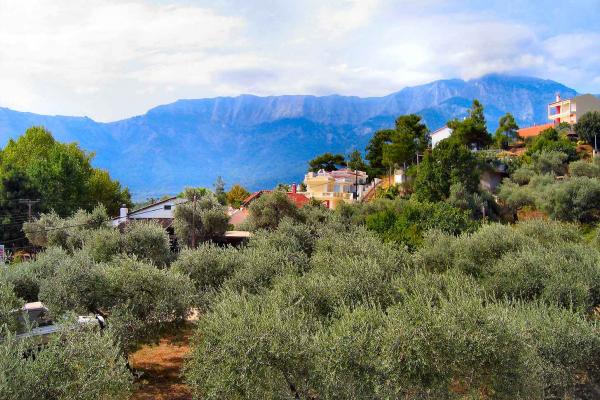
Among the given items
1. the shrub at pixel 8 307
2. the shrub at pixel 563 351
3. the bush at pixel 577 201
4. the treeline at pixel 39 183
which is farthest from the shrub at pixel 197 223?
the shrub at pixel 563 351

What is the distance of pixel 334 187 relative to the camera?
63125 mm

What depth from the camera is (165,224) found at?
4800 centimetres

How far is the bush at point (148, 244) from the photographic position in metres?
25.2

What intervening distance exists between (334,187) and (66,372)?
2164 inches

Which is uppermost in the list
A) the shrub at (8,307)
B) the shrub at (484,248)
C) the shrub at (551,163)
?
the shrub at (551,163)

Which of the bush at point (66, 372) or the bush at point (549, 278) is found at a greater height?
the bush at point (66, 372)

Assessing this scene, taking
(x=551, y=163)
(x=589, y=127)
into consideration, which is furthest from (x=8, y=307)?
(x=589, y=127)

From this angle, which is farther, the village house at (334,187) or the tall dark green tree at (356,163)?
the tall dark green tree at (356,163)

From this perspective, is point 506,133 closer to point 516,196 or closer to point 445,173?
point 516,196

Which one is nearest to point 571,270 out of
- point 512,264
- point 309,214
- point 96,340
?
point 512,264

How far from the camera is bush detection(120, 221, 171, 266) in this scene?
82.8 feet

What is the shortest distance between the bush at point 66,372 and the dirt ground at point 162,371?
3.25 m

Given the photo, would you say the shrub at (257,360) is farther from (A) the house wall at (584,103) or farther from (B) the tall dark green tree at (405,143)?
(A) the house wall at (584,103)

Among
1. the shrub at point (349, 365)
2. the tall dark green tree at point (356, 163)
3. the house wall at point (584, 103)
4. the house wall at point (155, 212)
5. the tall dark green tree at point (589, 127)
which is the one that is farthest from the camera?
the tall dark green tree at point (356, 163)
